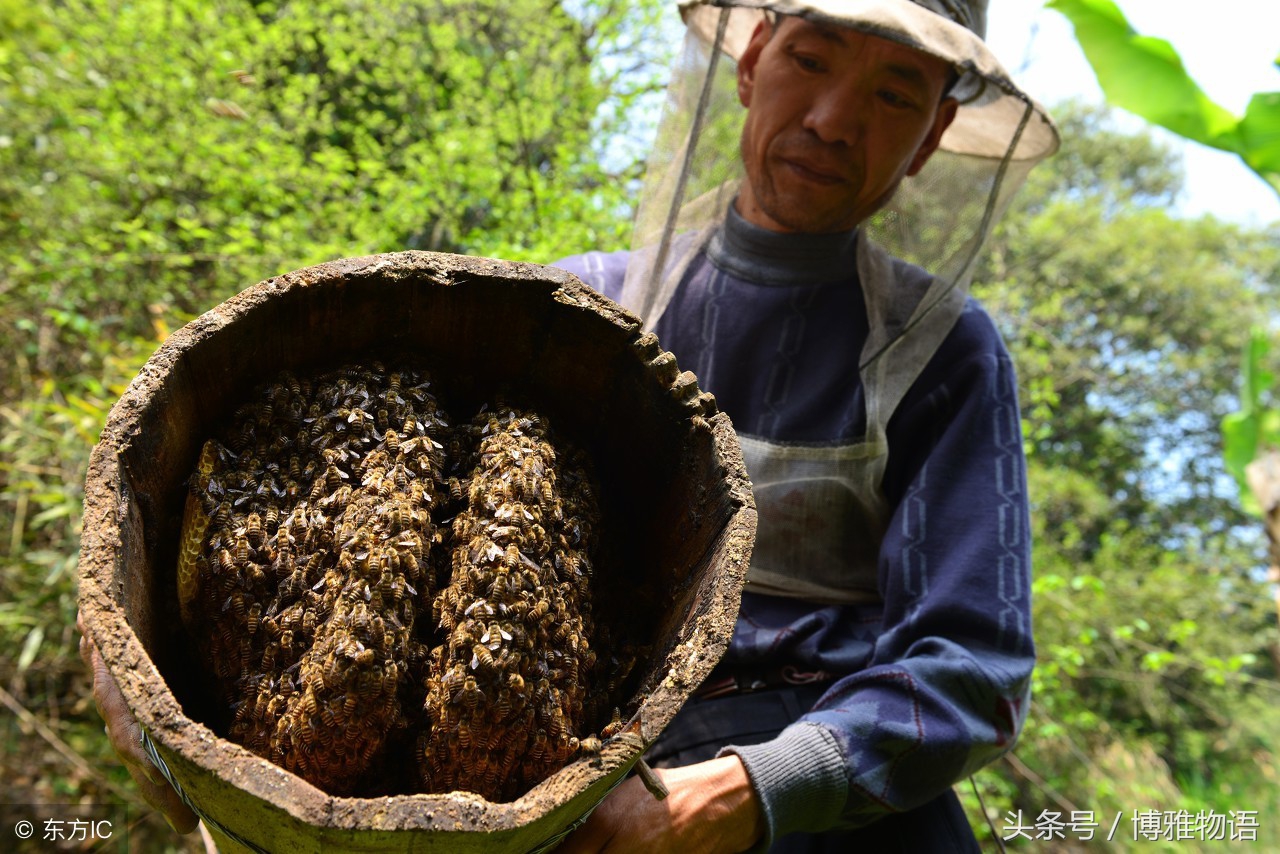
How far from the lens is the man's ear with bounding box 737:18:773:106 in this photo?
197cm

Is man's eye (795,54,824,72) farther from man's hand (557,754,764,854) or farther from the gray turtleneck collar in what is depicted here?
man's hand (557,754,764,854)

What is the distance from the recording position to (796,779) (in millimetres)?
1356

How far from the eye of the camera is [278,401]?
1.10 m

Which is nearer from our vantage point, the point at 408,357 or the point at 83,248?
the point at 408,357

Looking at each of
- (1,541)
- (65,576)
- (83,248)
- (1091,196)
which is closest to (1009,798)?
(65,576)

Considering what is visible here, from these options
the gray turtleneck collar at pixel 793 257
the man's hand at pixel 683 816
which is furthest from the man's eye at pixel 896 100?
the man's hand at pixel 683 816

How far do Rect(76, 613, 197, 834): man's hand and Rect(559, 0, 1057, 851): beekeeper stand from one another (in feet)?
2.10

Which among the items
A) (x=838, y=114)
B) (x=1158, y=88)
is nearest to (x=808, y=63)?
(x=838, y=114)

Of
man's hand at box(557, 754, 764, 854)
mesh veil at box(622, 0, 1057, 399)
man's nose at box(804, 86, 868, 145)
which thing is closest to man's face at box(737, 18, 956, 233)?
man's nose at box(804, 86, 868, 145)

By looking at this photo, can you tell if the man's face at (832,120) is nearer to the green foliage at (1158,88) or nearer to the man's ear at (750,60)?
the man's ear at (750,60)

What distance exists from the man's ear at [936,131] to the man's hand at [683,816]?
1386 mm

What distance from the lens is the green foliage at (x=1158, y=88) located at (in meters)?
3.36

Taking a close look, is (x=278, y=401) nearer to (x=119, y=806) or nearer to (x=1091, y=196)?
(x=119, y=806)

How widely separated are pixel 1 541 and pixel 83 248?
5.40ft
